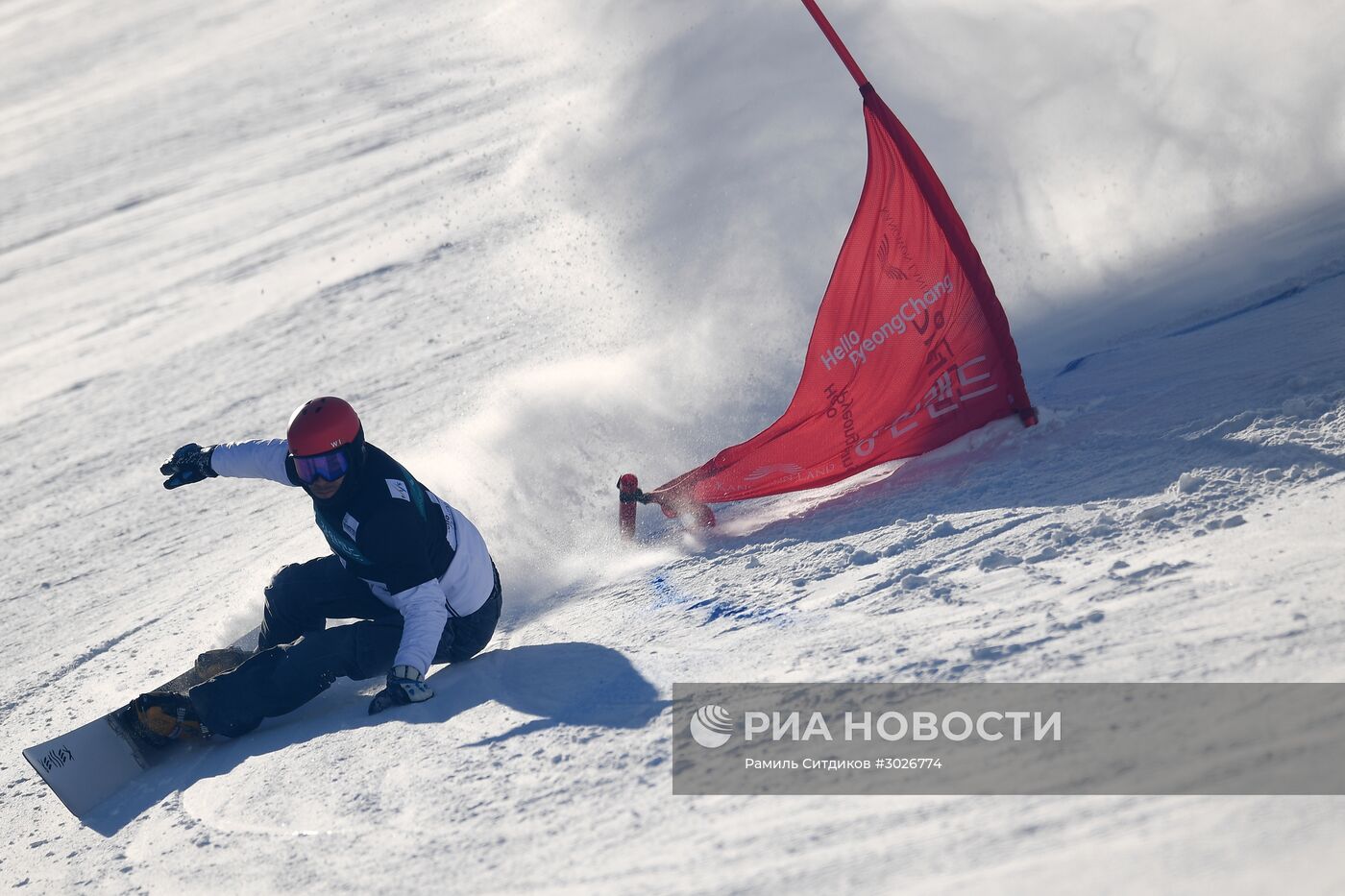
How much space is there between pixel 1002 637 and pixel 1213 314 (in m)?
2.96

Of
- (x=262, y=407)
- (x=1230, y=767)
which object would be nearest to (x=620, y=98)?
(x=262, y=407)

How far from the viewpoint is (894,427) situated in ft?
16.0

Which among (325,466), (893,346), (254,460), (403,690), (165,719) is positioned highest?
(254,460)

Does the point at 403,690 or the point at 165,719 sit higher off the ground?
the point at 165,719

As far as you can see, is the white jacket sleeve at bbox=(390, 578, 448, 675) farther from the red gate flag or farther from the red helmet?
the red gate flag

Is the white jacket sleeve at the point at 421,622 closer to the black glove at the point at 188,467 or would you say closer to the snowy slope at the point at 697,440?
the snowy slope at the point at 697,440

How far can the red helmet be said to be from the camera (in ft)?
13.2

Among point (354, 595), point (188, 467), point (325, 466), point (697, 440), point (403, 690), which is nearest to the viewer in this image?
point (403, 690)

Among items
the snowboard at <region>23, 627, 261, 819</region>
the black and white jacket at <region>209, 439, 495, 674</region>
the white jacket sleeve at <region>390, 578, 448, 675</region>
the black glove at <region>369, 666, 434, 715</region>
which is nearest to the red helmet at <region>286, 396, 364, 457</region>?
the black and white jacket at <region>209, 439, 495, 674</region>

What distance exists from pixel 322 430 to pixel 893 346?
2.25m

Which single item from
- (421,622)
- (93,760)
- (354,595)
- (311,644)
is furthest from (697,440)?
(93,760)

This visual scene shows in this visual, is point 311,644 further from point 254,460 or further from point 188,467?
point 188,467

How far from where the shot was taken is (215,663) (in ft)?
14.6

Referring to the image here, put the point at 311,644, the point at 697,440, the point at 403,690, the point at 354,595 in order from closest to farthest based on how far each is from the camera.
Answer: the point at 403,690 < the point at 311,644 < the point at 354,595 < the point at 697,440
